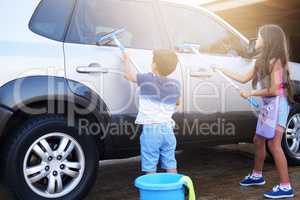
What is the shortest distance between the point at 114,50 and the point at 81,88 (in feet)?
1.57

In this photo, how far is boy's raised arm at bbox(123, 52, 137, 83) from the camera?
381 centimetres

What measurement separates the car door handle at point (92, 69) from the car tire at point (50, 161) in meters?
0.42

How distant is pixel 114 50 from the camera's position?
4004mm

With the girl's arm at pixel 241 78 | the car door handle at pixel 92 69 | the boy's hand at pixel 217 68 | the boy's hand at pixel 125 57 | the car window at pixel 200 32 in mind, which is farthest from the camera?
the car window at pixel 200 32

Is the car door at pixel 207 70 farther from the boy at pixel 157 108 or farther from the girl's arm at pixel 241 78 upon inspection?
the boy at pixel 157 108

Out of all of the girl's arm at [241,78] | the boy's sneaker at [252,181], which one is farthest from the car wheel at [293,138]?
the girl's arm at [241,78]

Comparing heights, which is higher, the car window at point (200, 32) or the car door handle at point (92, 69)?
the car window at point (200, 32)

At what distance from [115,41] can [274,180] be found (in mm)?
2244

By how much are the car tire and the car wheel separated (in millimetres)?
2438

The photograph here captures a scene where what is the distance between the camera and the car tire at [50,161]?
11.4ft

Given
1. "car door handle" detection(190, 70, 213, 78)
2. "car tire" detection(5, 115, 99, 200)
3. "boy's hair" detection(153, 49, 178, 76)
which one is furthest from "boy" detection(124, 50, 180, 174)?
"car door handle" detection(190, 70, 213, 78)

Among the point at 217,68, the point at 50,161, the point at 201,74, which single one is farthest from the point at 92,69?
the point at 217,68

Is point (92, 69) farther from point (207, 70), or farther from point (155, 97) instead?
point (207, 70)

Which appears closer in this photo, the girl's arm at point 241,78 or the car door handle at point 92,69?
the car door handle at point 92,69
